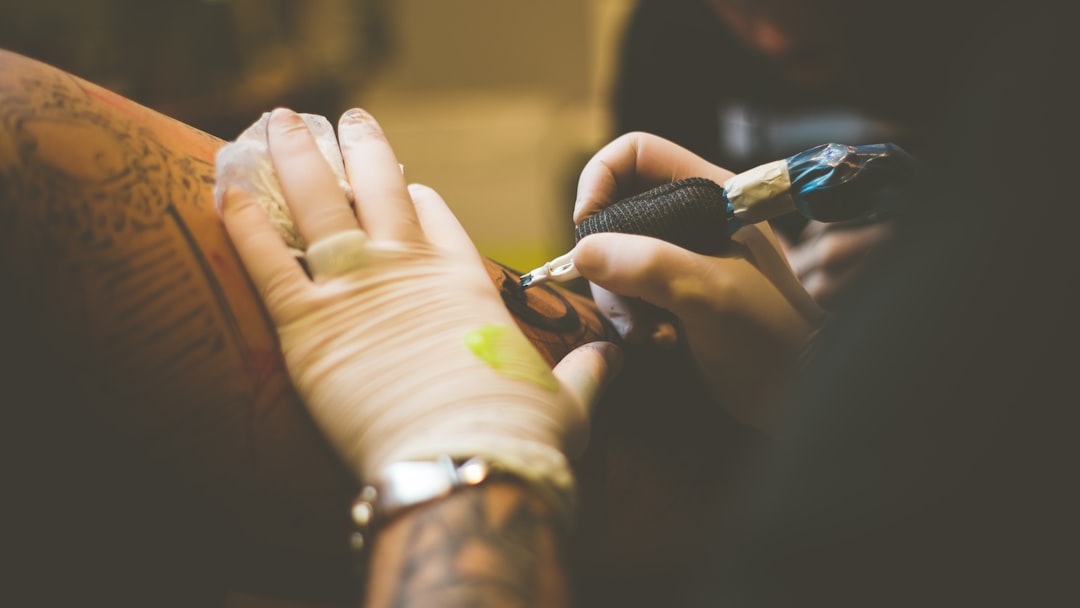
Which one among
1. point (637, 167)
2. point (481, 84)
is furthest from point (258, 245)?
point (481, 84)

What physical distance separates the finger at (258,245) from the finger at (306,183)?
24mm

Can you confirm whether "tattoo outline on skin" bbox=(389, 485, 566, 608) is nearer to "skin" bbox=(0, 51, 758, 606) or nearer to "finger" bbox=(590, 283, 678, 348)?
"skin" bbox=(0, 51, 758, 606)

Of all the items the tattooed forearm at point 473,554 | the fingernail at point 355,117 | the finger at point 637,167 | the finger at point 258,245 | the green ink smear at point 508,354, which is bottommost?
the tattooed forearm at point 473,554

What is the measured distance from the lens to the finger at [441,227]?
2.34 feet

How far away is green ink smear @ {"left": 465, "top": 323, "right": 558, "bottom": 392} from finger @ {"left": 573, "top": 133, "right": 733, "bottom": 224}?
25 centimetres

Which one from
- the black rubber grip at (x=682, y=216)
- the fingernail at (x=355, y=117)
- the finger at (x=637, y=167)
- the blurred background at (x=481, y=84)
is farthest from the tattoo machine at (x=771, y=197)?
the blurred background at (x=481, y=84)

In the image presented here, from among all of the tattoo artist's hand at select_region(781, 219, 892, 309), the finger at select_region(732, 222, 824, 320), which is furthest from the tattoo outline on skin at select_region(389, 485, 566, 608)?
the tattoo artist's hand at select_region(781, 219, 892, 309)

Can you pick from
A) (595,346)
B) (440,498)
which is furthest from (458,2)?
(440,498)

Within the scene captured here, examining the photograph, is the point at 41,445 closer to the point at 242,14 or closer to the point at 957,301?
the point at 957,301

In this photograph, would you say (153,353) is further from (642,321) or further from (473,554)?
(642,321)

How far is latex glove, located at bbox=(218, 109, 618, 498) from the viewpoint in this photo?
57 cm

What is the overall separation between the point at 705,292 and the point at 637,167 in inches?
8.6

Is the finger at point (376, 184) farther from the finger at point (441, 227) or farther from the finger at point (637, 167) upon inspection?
the finger at point (637, 167)

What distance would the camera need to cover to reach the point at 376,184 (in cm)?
68
